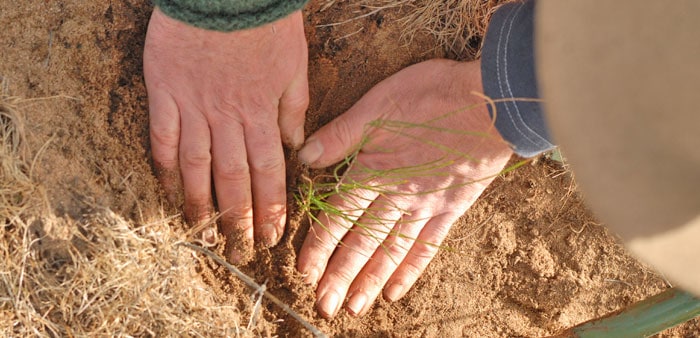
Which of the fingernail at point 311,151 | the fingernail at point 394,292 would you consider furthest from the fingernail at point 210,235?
the fingernail at point 394,292

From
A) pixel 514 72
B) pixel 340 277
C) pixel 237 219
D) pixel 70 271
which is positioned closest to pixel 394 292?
pixel 340 277

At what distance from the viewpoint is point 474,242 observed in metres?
2.04

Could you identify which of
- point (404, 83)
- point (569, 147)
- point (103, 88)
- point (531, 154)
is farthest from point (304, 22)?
point (569, 147)

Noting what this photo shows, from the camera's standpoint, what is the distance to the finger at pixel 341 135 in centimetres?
183

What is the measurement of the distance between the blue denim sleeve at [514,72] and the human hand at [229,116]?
21.2 inches

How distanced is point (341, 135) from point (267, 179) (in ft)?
0.84

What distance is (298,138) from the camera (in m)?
1.84

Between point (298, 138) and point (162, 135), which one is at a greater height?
point (162, 135)

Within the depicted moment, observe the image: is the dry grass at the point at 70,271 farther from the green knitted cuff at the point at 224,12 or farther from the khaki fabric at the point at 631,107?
the khaki fabric at the point at 631,107

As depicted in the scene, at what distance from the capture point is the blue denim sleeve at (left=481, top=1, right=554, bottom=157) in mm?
1515

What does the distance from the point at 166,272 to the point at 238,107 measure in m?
0.52

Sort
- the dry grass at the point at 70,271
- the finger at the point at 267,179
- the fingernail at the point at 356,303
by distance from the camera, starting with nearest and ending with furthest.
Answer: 1. the dry grass at the point at 70,271
2. the finger at the point at 267,179
3. the fingernail at the point at 356,303

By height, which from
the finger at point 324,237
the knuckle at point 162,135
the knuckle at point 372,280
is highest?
the knuckle at point 162,135

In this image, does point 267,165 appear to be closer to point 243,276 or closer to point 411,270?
point 243,276
